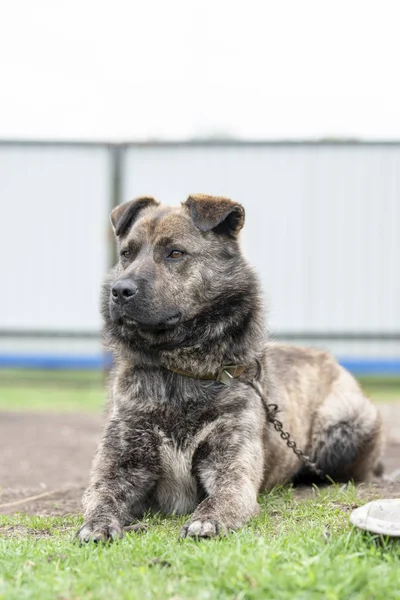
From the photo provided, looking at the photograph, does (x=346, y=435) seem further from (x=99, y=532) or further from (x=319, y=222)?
(x=319, y=222)

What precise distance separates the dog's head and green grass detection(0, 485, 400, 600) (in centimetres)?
115

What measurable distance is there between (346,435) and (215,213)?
1856 millimetres

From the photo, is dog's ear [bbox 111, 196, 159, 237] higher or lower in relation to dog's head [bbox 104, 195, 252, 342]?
higher

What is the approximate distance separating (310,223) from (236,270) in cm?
849

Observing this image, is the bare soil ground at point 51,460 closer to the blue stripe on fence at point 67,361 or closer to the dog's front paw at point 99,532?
the dog's front paw at point 99,532

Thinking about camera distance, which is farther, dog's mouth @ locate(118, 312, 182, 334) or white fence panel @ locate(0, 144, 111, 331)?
white fence panel @ locate(0, 144, 111, 331)

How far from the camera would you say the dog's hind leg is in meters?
5.64

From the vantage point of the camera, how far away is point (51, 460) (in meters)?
7.84

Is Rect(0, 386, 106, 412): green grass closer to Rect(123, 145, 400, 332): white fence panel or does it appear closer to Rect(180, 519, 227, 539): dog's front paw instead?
Rect(123, 145, 400, 332): white fence panel

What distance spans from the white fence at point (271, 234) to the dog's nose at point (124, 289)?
28.3ft

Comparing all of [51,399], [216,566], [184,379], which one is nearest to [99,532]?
[216,566]

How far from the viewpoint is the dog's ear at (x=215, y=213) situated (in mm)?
4875

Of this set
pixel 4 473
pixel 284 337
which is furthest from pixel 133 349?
pixel 284 337

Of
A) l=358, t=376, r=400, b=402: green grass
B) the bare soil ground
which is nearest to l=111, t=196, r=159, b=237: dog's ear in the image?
the bare soil ground
